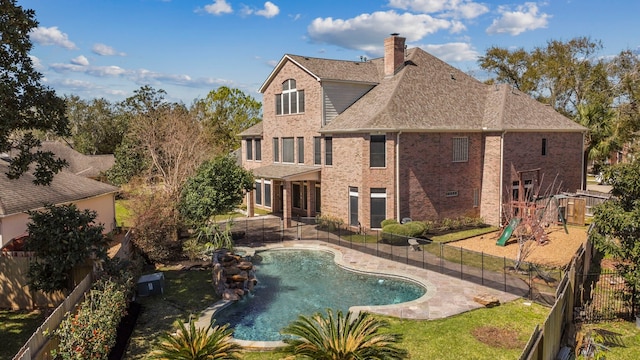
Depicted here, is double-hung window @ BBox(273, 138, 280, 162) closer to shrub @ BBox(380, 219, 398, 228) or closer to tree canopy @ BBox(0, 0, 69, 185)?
shrub @ BBox(380, 219, 398, 228)

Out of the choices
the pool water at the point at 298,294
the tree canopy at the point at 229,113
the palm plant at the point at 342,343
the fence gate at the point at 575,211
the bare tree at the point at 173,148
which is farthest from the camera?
the tree canopy at the point at 229,113

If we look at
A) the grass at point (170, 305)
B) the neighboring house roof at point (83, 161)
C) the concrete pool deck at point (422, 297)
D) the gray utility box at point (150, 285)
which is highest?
the neighboring house roof at point (83, 161)

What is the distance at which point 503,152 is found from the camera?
27938 millimetres

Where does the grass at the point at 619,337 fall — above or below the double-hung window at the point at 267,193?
below

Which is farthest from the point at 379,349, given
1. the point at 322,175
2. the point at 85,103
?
the point at 85,103

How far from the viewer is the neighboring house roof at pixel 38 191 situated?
18.1 m

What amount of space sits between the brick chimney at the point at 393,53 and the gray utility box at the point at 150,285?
2123 centimetres

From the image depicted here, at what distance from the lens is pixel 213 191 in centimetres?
2320

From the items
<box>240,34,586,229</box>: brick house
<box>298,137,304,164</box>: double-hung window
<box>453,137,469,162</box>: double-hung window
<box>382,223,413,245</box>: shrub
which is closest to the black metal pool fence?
<box>382,223,413,245</box>: shrub

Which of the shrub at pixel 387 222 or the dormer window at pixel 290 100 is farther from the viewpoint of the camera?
the dormer window at pixel 290 100

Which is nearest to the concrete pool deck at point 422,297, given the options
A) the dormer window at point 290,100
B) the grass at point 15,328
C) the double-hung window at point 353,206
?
the double-hung window at point 353,206

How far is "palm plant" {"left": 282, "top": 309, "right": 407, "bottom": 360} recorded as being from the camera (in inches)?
419

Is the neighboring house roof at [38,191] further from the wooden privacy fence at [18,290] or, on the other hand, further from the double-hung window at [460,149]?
the double-hung window at [460,149]

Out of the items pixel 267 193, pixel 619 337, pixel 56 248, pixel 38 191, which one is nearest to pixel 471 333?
pixel 619 337
